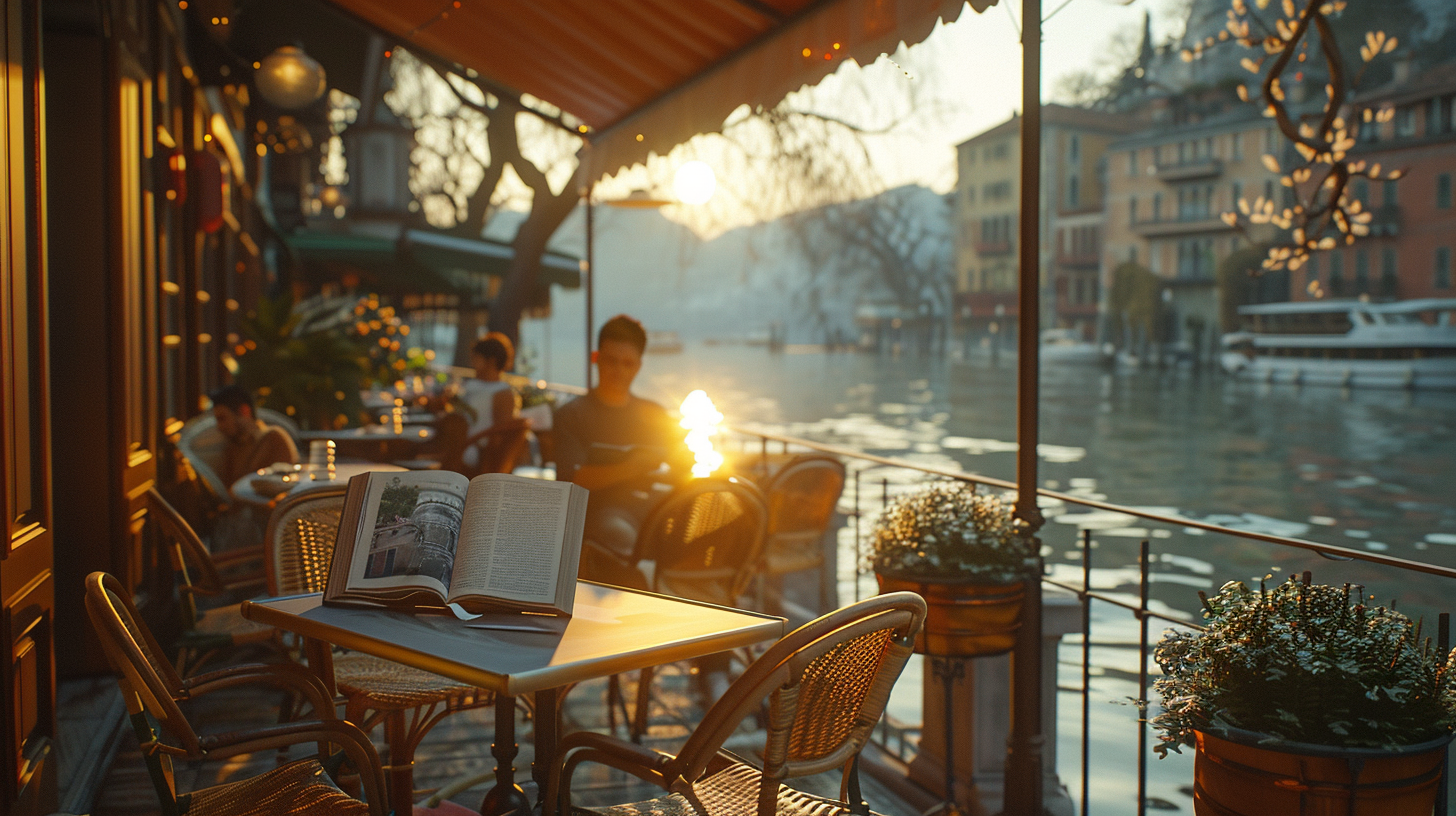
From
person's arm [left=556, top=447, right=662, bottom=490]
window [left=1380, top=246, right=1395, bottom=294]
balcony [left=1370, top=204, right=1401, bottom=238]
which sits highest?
balcony [left=1370, top=204, right=1401, bottom=238]

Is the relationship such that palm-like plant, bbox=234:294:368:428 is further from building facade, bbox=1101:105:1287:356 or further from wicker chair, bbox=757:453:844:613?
building facade, bbox=1101:105:1287:356

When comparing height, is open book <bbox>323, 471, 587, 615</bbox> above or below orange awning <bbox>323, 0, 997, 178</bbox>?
below

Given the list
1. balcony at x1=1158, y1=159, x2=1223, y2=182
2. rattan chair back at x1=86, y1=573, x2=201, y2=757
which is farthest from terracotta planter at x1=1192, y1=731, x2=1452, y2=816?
balcony at x1=1158, y1=159, x2=1223, y2=182

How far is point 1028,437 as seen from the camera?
3018 mm

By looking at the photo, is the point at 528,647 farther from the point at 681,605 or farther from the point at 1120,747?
the point at 1120,747

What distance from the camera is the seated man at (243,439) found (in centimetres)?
464

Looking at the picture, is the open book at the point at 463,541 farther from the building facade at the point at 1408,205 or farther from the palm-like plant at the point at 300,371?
the building facade at the point at 1408,205

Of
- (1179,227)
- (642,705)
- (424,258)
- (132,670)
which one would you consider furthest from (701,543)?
(1179,227)

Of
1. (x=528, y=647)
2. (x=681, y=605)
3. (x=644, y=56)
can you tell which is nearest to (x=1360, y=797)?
(x=681, y=605)

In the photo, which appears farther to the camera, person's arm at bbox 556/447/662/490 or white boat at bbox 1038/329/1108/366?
white boat at bbox 1038/329/1108/366

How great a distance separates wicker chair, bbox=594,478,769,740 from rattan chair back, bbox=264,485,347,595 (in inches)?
38.3

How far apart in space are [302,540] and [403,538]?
93 cm

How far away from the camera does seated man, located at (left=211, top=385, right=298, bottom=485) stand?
4637mm

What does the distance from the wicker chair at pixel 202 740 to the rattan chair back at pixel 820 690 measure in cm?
60
